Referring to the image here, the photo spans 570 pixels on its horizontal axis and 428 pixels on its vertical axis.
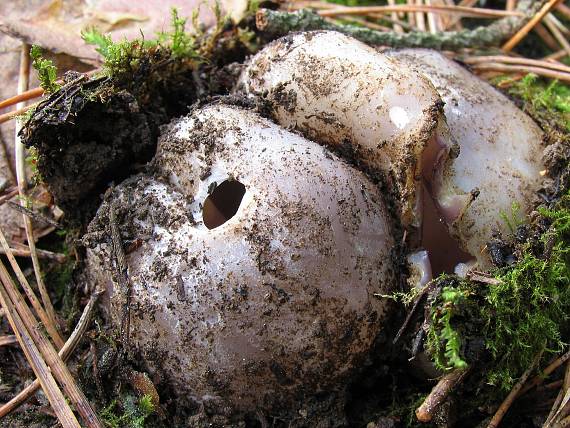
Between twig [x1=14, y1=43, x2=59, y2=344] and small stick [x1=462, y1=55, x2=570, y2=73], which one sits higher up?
small stick [x1=462, y1=55, x2=570, y2=73]

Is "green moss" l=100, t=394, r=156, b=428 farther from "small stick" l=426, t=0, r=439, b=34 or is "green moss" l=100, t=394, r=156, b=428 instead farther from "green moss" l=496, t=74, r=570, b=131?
"small stick" l=426, t=0, r=439, b=34

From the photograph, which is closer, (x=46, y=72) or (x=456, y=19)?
(x=46, y=72)

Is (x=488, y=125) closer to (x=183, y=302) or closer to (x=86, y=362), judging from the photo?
(x=183, y=302)

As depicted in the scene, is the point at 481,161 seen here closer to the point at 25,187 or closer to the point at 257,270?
the point at 257,270

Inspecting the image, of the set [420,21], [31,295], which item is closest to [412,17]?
[420,21]

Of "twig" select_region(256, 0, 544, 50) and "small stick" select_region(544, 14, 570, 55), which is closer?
"twig" select_region(256, 0, 544, 50)

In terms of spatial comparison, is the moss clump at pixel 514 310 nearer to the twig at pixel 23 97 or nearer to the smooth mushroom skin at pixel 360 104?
the smooth mushroom skin at pixel 360 104

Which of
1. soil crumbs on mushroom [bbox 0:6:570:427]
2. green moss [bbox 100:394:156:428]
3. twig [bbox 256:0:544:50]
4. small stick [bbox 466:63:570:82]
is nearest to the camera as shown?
soil crumbs on mushroom [bbox 0:6:570:427]

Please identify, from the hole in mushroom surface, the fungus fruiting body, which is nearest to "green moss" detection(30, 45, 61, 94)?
the fungus fruiting body
